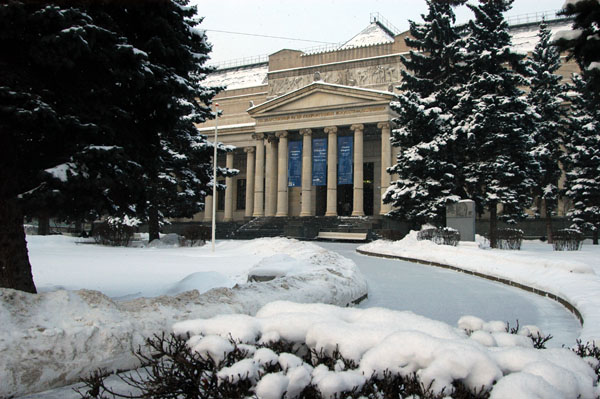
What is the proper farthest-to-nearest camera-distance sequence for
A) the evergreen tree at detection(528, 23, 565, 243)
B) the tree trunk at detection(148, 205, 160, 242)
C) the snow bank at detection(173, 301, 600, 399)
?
the evergreen tree at detection(528, 23, 565, 243)
the tree trunk at detection(148, 205, 160, 242)
the snow bank at detection(173, 301, 600, 399)

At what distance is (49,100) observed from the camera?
6328 mm

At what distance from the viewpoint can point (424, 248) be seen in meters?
21.4

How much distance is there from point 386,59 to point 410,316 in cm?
4930

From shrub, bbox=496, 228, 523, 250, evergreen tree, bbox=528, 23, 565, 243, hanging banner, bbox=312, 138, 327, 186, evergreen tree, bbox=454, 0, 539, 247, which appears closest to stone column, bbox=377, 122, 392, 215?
hanging banner, bbox=312, 138, 327, 186

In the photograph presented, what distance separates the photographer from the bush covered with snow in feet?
8.02

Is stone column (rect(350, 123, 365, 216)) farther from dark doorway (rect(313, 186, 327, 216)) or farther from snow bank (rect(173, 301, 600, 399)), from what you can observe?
snow bank (rect(173, 301, 600, 399))

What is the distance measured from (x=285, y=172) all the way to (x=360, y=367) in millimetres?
48418

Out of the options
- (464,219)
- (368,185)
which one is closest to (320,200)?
(368,185)

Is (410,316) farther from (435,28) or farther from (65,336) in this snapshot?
(435,28)

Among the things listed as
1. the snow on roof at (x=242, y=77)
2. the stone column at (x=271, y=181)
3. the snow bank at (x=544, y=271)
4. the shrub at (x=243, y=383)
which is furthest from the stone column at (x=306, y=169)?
the shrub at (x=243, y=383)

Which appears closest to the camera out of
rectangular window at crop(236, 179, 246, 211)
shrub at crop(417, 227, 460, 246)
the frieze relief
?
shrub at crop(417, 227, 460, 246)

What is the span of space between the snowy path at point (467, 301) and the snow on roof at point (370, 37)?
152 feet

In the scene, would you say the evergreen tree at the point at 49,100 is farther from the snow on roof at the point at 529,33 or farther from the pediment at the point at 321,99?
the snow on roof at the point at 529,33

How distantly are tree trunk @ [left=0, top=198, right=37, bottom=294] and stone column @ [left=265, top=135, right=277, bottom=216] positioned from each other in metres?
44.7
